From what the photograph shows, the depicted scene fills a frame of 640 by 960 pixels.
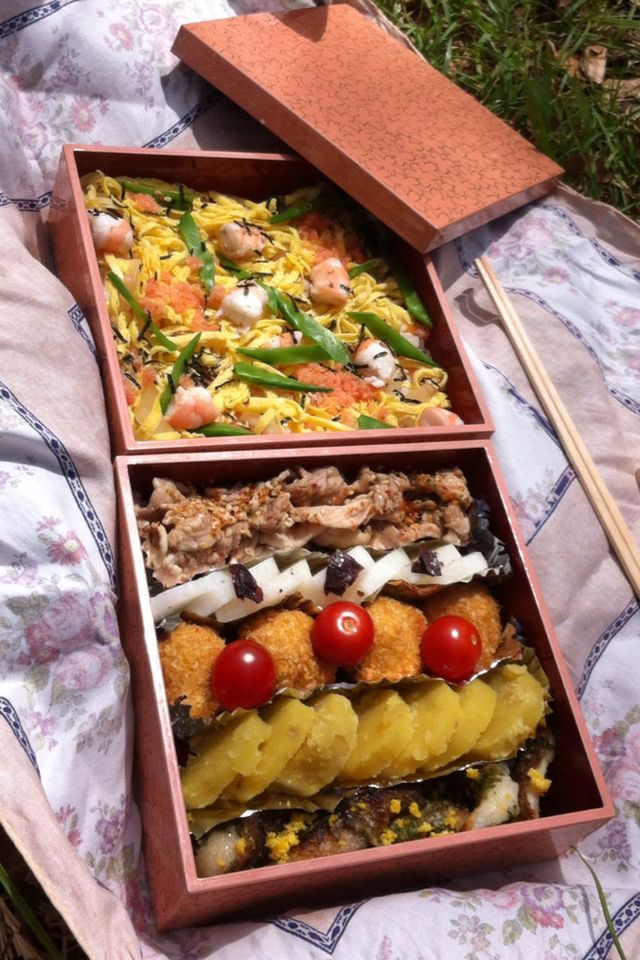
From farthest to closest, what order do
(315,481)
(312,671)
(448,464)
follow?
1. (448,464)
2. (315,481)
3. (312,671)

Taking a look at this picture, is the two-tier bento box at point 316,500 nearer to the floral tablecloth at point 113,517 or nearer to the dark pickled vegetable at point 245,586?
the dark pickled vegetable at point 245,586

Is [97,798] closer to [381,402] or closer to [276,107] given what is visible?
[381,402]

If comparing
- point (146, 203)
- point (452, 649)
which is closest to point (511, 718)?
point (452, 649)

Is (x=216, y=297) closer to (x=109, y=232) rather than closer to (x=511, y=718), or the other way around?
(x=109, y=232)

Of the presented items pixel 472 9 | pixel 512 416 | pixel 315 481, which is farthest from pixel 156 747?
pixel 472 9

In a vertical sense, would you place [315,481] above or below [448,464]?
above

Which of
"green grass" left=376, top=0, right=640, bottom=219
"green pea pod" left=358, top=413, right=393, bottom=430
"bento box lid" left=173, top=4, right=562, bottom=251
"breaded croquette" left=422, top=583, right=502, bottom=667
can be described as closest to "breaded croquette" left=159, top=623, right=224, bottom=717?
"breaded croquette" left=422, top=583, right=502, bottom=667

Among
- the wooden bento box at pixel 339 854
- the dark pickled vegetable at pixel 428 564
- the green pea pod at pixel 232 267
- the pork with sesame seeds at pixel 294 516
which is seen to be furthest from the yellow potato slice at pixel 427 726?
the green pea pod at pixel 232 267
